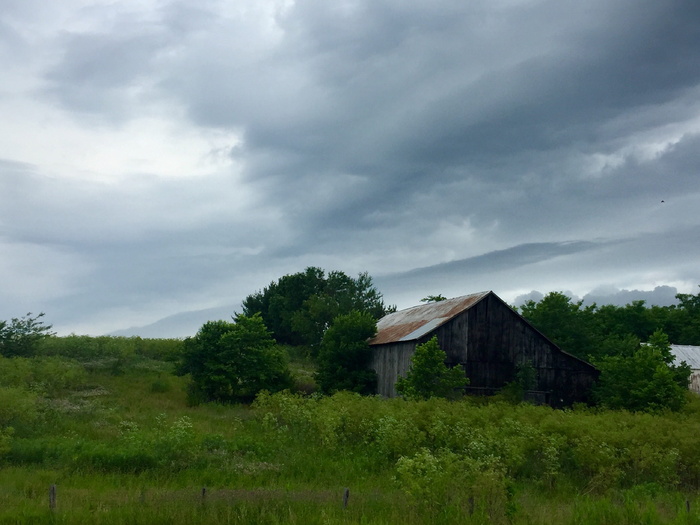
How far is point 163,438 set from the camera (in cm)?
1792

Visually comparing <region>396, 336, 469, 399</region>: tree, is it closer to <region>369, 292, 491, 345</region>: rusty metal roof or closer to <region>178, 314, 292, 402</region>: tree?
<region>369, 292, 491, 345</region>: rusty metal roof

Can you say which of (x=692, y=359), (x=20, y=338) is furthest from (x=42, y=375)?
(x=692, y=359)

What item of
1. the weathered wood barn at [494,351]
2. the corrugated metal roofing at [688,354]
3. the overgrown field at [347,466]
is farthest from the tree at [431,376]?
the corrugated metal roofing at [688,354]

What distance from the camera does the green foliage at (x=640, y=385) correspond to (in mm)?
32938

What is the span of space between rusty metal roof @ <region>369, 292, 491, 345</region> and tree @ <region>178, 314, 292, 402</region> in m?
7.25

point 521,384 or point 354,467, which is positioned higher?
point 521,384

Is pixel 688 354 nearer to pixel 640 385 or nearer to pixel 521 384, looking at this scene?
pixel 640 385

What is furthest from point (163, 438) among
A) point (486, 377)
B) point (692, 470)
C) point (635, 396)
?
point (635, 396)

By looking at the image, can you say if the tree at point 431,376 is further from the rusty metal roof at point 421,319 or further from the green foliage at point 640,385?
the green foliage at point 640,385

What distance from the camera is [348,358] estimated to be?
137 ft

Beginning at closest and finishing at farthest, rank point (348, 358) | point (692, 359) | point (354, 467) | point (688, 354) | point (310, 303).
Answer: point (354, 467), point (348, 358), point (692, 359), point (688, 354), point (310, 303)

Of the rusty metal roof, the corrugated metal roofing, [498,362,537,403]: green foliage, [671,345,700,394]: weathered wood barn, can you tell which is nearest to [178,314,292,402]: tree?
the rusty metal roof

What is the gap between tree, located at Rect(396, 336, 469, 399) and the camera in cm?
3200

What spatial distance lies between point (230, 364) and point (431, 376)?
12.2 metres
